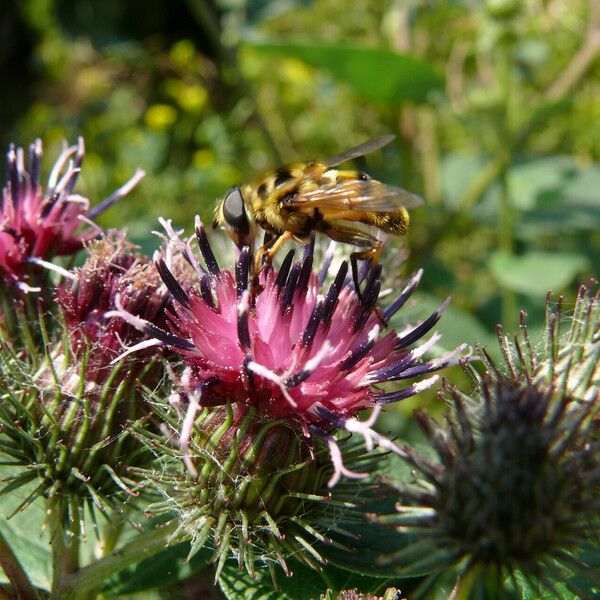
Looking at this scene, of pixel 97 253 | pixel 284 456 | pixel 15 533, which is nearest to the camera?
pixel 284 456

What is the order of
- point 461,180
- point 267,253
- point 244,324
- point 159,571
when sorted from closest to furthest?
point 244,324
point 267,253
point 159,571
point 461,180

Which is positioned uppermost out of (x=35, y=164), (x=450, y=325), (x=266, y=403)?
(x=450, y=325)

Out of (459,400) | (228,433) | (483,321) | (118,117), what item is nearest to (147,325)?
(228,433)

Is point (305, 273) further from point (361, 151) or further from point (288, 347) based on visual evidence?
point (361, 151)

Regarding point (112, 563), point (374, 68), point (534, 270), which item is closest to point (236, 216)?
point (112, 563)

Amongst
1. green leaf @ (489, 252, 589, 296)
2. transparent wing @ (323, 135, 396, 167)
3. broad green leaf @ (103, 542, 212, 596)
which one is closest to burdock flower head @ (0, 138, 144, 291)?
transparent wing @ (323, 135, 396, 167)

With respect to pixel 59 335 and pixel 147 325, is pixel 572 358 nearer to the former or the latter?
pixel 147 325

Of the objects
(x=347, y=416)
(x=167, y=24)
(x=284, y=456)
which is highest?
(x=167, y=24)
